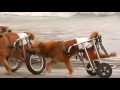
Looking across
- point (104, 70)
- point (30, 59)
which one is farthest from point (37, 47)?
point (104, 70)

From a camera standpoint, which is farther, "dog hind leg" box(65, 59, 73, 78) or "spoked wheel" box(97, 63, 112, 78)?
"dog hind leg" box(65, 59, 73, 78)

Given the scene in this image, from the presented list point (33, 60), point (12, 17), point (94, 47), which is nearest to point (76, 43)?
point (94, 47)

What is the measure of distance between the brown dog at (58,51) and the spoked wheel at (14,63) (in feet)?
2.26

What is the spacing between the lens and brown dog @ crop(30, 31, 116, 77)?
588cm

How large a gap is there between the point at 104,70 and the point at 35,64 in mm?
1261

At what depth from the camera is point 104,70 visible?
569cm

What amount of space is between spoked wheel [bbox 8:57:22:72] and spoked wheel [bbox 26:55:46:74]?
451 millimetres

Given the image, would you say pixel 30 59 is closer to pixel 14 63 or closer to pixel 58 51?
pixel 58 51

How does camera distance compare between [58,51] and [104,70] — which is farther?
[58,51]

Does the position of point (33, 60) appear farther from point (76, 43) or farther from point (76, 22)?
point (76, 22)

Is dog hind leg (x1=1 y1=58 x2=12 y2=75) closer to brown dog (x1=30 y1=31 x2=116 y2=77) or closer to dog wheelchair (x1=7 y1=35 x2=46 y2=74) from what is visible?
dog wheelchair (x1=7 y1=35 x2=46 y2=74)

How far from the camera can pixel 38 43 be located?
602 cm

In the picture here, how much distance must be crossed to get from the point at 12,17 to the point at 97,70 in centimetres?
286

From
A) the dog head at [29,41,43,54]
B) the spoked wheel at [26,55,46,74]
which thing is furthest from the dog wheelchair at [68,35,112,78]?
the spoked wheel at [26,55,46,74]
